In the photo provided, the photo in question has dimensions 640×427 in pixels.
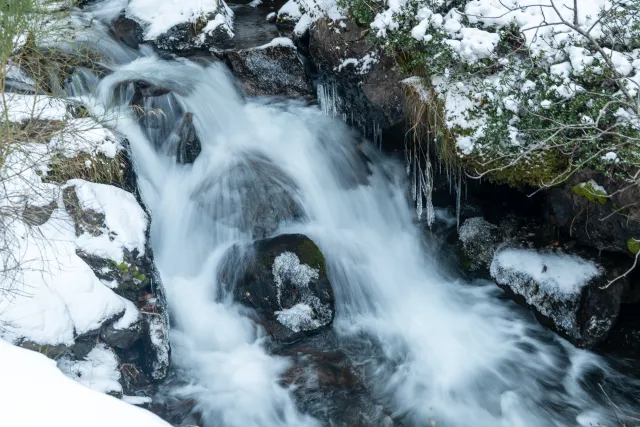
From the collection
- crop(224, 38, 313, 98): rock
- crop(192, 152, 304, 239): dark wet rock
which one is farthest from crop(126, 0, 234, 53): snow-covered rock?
crop(192, 152, 304, 239): dark wet rock

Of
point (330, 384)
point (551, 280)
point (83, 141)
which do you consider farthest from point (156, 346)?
point (551, 280)

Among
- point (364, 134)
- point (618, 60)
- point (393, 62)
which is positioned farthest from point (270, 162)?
point (618, 60)

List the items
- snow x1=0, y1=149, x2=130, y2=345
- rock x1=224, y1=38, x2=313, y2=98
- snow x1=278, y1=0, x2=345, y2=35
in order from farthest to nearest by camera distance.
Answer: rock x1=224, y1=38, x2=313, y2=98 < snow x1=278, y1=0, x2=345, y2=35 < snow x1=0, y1=149, x2=130, y2=345

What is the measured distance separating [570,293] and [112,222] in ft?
14.0

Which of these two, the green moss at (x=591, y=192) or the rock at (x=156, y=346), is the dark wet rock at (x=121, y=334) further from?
the green moss at (x=591, y=192)

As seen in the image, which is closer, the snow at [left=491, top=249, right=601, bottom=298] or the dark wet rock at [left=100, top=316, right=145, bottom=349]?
the dark wet rock at [left=100, top=316, right=145, bottom=349]

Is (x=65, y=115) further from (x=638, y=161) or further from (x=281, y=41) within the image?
(x=638, y=161)

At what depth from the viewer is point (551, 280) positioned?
5.20m

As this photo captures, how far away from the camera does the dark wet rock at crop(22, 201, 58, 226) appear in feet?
13.6

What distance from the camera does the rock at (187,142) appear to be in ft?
21.1

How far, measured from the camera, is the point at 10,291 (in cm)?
389

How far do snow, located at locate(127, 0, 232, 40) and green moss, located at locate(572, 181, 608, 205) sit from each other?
5651 mm

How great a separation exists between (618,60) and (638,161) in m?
0.87

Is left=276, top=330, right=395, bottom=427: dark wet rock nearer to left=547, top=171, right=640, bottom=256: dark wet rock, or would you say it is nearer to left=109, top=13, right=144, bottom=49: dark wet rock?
left=547, top=171, right=640, bottom=256: dark wet rock
